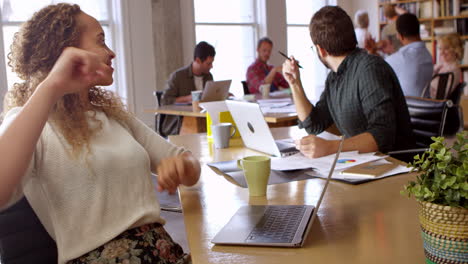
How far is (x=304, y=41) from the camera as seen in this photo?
8320 mm

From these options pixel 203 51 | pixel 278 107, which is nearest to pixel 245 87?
pixel 203 51

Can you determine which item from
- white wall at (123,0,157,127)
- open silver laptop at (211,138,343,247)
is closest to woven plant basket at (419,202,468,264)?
open silver laptop at (211,138,343,247)

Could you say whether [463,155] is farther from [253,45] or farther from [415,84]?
[253,45]

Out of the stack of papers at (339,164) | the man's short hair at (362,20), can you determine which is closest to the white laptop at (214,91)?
the stack of papers at (339,164)

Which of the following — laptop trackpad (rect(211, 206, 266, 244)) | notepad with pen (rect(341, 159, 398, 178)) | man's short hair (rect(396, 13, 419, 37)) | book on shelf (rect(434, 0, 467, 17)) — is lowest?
laptop trackpad (rect(211, 206, 266, 244))

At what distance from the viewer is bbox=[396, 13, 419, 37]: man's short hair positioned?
4.18 m

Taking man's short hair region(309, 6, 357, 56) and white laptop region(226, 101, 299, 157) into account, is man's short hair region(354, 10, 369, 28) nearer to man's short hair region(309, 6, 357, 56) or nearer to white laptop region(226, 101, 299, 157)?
man's short hair region(309, 6, 357, 56)

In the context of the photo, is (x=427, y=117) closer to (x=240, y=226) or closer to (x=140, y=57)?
(x=240, y=226)

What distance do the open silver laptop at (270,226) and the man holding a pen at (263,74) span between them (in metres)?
4.67

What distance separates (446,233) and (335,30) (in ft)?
5.16

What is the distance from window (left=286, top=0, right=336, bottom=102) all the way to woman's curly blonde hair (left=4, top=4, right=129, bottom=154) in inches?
267

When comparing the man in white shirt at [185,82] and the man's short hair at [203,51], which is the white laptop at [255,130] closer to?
the man in white shirt at [185,82]

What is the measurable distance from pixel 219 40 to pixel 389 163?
5673 mm

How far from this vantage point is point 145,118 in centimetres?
631
